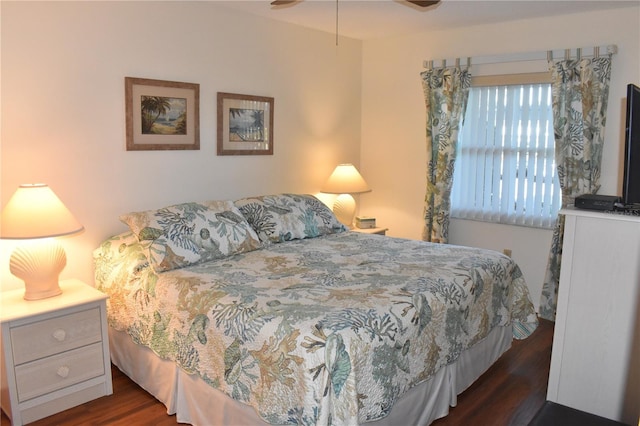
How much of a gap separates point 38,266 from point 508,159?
352cm

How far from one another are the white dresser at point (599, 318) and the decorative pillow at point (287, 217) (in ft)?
5.90

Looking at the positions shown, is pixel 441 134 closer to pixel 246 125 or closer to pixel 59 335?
pixel 246 125

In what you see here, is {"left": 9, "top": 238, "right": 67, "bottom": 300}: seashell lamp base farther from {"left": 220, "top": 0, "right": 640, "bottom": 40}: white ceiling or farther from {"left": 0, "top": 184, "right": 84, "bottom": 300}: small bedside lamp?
{"left": 220, "top": 0, "right": 640, "bottom": 40}: white ceiling

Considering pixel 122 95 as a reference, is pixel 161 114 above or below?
below

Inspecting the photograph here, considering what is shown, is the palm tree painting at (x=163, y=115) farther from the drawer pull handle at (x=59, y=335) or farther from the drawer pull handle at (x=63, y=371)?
the drawer pull handle at (x=63, y=371)

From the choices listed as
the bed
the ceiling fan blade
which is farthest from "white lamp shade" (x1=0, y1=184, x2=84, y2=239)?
the ceiling fan blade

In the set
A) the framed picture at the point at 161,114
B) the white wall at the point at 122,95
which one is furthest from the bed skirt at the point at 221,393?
the framed picture at the point at 161,114

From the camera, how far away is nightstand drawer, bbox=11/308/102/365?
8.01ft

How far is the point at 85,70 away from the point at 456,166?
Result: 3.07 meters

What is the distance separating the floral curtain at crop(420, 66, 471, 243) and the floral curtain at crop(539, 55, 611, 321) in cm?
79

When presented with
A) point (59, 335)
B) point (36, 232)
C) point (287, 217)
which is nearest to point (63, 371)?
point (59, 335)

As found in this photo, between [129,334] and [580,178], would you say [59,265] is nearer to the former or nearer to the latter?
[129,334]

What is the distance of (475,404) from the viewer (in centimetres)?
273

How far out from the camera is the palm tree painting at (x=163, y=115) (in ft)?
10.9
